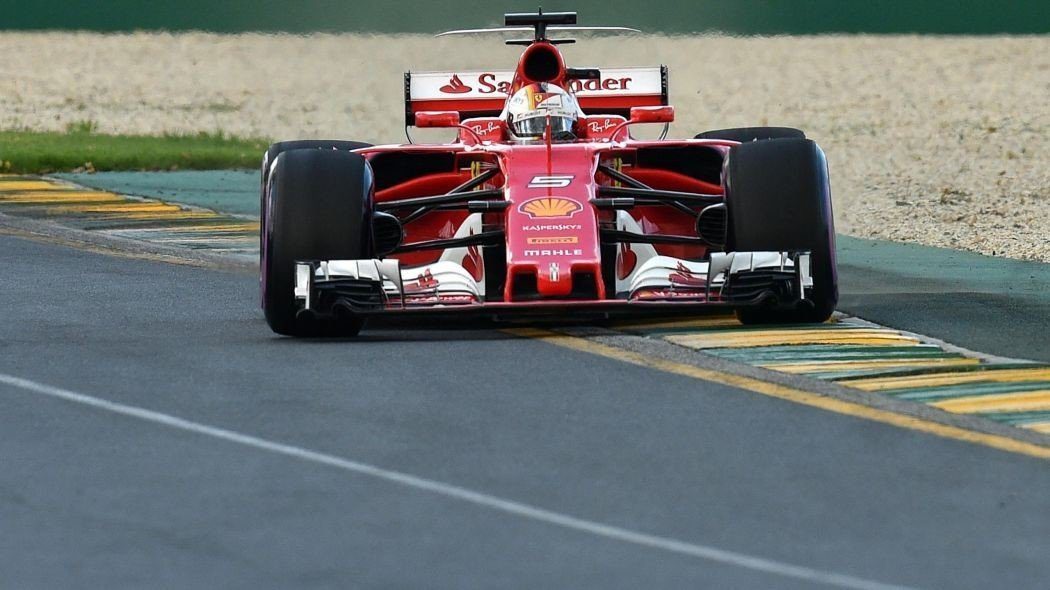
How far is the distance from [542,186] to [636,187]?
0.59 meters

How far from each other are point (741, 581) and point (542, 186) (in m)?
4.80

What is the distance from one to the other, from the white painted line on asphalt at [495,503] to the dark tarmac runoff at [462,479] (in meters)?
0.01

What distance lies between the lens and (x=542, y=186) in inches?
401

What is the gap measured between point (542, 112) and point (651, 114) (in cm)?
75

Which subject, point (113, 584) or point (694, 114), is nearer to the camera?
point (113, 584)

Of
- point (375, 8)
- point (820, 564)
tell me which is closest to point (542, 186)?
point (820, 564)

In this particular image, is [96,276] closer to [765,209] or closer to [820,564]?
[765,209]

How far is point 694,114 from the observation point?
28.6 metres

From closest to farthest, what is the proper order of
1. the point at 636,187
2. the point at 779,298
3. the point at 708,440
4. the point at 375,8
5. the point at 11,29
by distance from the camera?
the point at 708,440 < the point at 779,298 < the point at 636,187 < the point at 375,8 < the point at 11,29

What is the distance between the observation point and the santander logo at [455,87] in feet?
42.4

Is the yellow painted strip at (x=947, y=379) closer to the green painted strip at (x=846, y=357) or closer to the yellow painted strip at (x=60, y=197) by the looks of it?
the green painted strip at (x=846, y=357)

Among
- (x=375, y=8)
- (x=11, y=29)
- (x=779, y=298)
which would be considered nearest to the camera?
(x=779, y=298)

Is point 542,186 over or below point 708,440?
over

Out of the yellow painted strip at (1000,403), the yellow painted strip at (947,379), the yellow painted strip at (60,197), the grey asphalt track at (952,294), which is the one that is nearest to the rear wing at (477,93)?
the grey asphalt track at (952,294)
